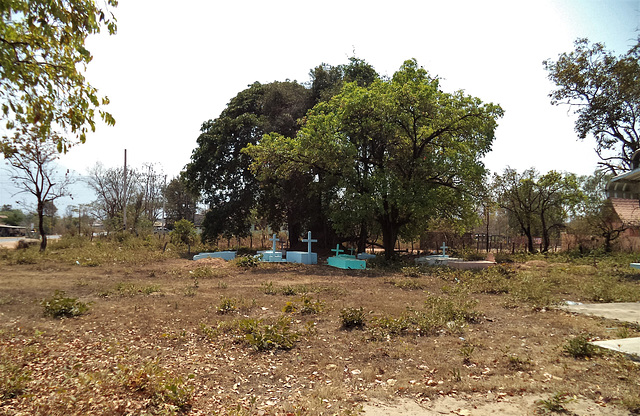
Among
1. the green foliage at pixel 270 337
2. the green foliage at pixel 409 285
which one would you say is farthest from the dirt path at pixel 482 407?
the green foliage at pixel 409 285

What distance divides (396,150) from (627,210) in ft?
64.5

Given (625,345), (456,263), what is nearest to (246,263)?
(456,263)

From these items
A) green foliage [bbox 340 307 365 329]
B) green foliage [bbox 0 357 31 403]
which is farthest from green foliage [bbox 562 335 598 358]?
green foliage [bbox 0 357 31 403]

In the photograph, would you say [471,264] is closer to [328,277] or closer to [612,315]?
[328,277]

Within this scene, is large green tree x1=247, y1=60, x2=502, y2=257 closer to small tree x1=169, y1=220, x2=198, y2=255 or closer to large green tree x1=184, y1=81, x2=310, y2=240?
large green tree x1=184, y1=81, x2=310, y2=240

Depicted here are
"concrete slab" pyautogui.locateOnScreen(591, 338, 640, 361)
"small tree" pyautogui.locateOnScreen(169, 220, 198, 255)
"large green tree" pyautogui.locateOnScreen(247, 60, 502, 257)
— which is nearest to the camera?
"concrete slab" pyautogui.locateOnScreen(591, 338, 640, 361)

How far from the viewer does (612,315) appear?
25.8ft

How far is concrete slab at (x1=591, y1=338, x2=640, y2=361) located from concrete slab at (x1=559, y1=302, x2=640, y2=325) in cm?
178

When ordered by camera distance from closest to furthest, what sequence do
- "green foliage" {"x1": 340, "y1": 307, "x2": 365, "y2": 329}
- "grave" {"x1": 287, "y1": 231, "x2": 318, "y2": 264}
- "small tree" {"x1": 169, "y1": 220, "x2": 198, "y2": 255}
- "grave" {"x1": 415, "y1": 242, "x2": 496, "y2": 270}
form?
"green foliage" {"x1": 340, "y1": 307, "x2": 365, "y2": 329}, "grave" {"x1": 415, "y1": 242, "x2": 496, "y2": 270}, "grave" {"x1": 287, "y1": 231, "x2": 318, "y2": 264}, "small tree" {"x1": 169, "y1": 220, "x2": 198, "y2": 255}

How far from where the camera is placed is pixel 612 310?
27.7ft

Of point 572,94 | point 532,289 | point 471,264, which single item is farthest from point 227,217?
point 572,94

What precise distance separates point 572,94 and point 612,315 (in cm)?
2028

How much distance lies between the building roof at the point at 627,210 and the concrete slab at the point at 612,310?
819 inches

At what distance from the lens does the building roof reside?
26516mm
